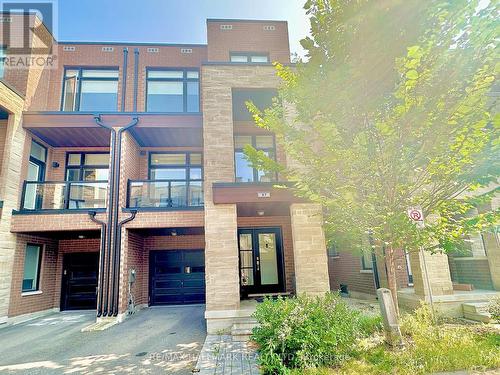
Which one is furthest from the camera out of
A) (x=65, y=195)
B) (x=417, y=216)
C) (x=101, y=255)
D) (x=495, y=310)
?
(x=65, y=195)

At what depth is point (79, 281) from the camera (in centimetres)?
1109

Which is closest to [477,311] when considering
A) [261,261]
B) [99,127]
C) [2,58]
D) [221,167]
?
[261,261]

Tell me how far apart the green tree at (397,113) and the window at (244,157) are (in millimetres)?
3893

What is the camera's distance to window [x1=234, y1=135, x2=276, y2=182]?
9.58m

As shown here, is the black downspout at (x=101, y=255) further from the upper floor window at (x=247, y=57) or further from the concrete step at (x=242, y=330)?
the upper floor window at (x=247, y=57)

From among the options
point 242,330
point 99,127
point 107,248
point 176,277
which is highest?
point 99,127

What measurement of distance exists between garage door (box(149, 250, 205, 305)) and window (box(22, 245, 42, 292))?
3.97m

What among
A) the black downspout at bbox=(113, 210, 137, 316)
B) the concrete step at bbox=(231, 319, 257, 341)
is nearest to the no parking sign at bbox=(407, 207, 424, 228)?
the concrete step at bbox=(231, 319, 257, 341)

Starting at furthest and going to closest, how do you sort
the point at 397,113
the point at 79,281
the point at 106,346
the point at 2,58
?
the point at 79,281 → the point at 2,58 → the point at 106,346 → the point at 397,113

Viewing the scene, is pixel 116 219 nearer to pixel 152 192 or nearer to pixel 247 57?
pixel 152 192

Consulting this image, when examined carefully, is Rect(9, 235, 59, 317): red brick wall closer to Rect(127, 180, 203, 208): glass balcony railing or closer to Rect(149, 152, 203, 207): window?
Rect(127, 180, 203, 208): glass balcony railing

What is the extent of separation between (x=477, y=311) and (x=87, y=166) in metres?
13.9

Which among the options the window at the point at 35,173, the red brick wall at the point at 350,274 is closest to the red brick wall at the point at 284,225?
the red brick wall at the point at 350,274

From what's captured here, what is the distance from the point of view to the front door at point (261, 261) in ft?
33.0
